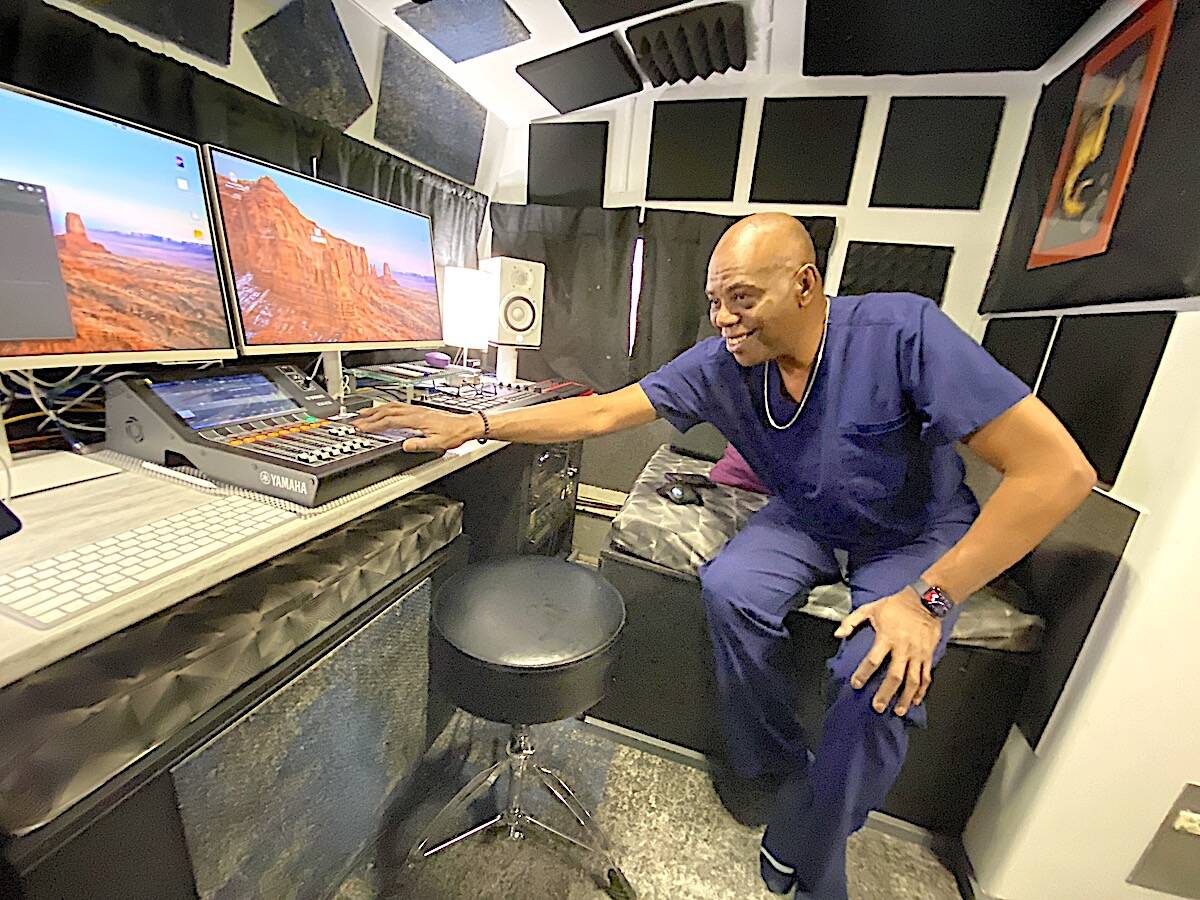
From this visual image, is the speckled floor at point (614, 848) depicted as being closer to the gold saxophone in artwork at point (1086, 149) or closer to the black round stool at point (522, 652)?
the black round stool at point (522, 652)

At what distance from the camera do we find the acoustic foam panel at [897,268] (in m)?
2.20

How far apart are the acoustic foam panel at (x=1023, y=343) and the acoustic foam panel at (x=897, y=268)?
0.31 meters

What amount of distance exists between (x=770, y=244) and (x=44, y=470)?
1.33 m

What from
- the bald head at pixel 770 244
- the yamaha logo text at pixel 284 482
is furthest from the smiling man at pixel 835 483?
the yamaha logo text at pixel 284 482

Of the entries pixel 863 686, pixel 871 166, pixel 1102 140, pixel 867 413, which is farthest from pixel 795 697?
pixel 871 166

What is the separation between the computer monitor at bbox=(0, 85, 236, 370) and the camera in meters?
0.79

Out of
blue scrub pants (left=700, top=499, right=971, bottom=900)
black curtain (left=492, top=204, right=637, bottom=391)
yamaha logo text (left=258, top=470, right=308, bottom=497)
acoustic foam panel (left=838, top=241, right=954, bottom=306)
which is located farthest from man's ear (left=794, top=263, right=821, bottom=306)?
black curtain (left=492, top=204, right=637, bottom=391)

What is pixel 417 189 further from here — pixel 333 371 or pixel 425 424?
pixel 425 424

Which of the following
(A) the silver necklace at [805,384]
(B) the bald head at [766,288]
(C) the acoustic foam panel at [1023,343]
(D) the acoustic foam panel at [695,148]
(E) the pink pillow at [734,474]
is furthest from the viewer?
(D) the acoustic foam panel at [695,148]

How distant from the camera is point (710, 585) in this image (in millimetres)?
1298

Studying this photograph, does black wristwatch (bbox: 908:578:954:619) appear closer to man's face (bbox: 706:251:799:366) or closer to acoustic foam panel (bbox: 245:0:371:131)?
man's face (bbox: 706:251:799:366)

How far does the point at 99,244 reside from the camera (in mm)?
903

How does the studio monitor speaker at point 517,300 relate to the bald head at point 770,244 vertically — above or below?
below

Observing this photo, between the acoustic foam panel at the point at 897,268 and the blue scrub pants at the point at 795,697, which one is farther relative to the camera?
the acoustic foam panel at the point at 897,268
